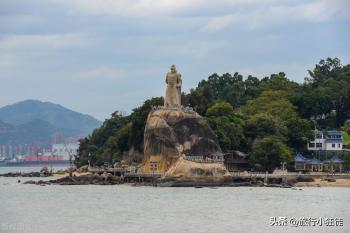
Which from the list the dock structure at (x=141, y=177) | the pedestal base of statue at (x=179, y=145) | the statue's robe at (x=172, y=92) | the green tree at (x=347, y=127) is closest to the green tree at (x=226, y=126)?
the pedestal base of statue at (x=179, y=145)

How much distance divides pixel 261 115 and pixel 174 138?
74.8 ft

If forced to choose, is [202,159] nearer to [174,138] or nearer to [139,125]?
[174,138]

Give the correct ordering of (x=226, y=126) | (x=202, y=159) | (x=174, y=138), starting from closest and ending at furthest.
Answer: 1. (x=202, y=159)
2. (x=174, y=138)
3. (x=226, y=126)

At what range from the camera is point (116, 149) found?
130 m

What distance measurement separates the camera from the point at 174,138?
336ft

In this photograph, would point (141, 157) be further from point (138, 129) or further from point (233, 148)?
point (233, 148)

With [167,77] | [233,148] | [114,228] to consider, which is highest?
[167,77]

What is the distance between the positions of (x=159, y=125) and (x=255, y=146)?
14445 millimetres

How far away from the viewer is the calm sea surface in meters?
Answer: 60.4

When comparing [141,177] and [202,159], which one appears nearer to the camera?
[202,159]

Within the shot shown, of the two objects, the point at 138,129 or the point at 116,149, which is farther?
the point at 116,149

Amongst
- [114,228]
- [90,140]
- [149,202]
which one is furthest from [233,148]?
[114,228]

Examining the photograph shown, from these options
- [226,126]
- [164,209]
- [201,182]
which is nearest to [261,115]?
[226,126]

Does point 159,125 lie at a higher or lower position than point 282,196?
higher
